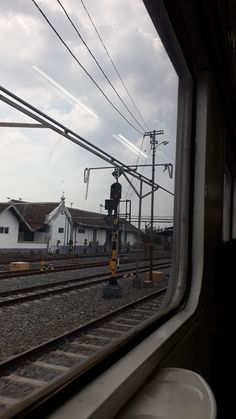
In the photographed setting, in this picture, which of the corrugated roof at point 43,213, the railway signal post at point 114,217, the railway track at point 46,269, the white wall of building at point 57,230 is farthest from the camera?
the railway track at point 46,269

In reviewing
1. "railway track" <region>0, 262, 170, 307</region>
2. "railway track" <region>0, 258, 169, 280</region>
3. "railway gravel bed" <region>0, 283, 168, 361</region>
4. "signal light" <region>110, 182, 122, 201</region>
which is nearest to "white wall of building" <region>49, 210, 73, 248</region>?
"signal light" <region>110, 182, 122, 201</region>

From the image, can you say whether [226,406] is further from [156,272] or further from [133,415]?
[156,272]

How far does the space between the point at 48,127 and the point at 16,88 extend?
301mm

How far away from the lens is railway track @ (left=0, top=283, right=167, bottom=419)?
1054mm

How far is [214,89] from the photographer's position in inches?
111

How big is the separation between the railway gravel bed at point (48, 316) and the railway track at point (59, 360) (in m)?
0.22

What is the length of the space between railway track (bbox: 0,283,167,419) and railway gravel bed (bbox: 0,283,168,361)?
220 mm

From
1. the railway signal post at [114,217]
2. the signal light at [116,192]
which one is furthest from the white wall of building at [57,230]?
the signal light at [116,192]

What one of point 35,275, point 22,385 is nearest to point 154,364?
point 22,385

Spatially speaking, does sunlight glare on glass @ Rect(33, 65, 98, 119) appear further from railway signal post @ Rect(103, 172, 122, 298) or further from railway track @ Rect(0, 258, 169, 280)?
railway track @ Rect(0, 258, 169, 280)

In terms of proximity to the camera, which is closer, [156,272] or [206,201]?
[206,201]

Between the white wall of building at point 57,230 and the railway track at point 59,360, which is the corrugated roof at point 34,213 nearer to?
the white wall of building at point 57,230

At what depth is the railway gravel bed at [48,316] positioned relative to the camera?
3541mm

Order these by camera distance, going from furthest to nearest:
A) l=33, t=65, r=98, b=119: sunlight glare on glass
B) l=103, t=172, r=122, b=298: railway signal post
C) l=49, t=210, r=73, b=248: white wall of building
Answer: l=49, t=210, r=73, b=248: white wall of building → l=103, t=172, r=122, b=298: railway signal post → l=33, t=65, r=98, b=119: sunlight glare on glass
